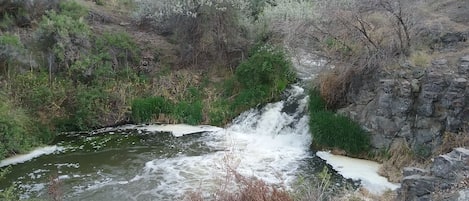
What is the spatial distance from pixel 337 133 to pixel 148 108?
19.7 ft

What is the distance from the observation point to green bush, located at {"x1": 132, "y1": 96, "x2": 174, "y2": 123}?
51.3 feet

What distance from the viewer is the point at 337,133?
12727 millimetres

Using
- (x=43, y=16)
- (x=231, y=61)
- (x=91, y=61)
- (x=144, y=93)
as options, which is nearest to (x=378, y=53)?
(x=231, y=61)

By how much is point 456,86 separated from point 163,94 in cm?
884

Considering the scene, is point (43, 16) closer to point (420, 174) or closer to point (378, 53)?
point (378, 53)

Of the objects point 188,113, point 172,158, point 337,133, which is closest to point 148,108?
point 188,113

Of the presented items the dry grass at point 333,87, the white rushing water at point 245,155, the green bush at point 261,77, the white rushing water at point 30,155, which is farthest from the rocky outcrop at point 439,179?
the white rushing water at point 30,155

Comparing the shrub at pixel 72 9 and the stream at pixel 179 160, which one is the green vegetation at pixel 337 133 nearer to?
the stream at pixel 179 160

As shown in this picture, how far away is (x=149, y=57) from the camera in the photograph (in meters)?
17.9

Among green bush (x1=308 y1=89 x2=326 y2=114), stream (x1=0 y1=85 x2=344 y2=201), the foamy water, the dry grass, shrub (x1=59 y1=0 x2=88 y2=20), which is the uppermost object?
shrub (x1=59 y1=0 x2=88 y2=20)

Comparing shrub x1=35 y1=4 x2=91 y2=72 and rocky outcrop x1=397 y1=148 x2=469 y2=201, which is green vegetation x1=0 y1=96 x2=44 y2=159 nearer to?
shrub x1=35 y1=4 x2=91 y2=72

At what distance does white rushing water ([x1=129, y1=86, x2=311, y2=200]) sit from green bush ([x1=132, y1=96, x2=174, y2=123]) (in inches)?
22.6

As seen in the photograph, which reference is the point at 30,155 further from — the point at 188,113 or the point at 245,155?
the point at 245,155

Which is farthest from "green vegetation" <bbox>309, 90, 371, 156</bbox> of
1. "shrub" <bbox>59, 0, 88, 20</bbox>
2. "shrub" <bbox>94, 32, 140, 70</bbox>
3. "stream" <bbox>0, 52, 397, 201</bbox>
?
"shrub" <bbox>59, 0, 88, 20</bbox>
